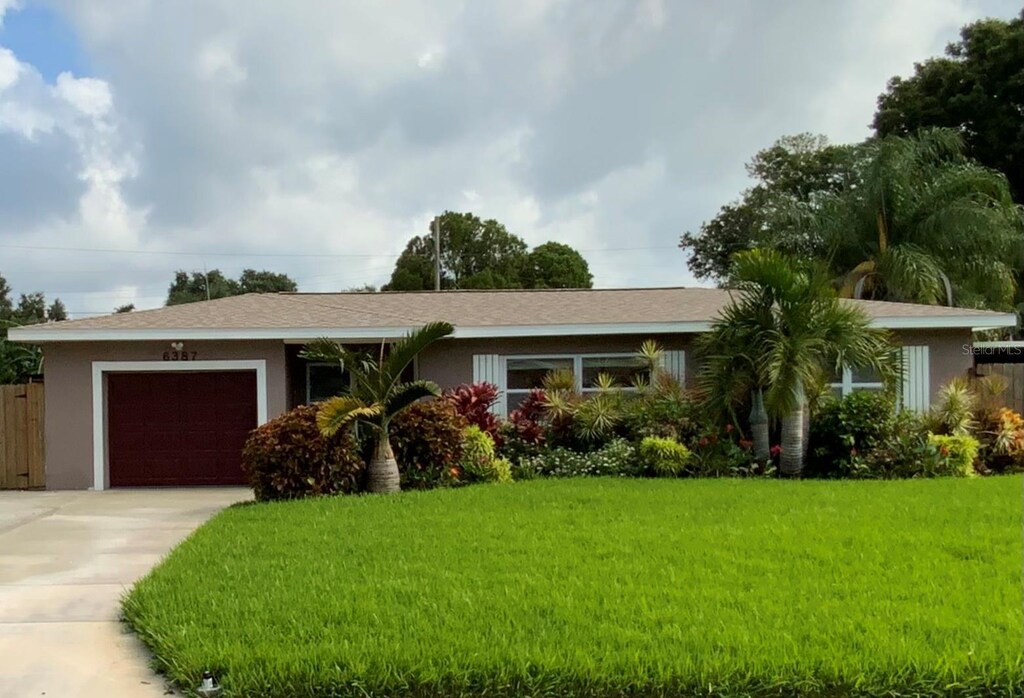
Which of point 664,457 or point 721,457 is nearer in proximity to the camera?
point 664,457

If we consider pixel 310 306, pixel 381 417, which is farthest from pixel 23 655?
pixel 310 306

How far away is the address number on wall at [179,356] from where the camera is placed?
1449 cm

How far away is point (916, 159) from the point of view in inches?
914

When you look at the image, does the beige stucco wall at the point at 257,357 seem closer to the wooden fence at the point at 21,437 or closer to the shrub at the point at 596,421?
the wooden fence at the point at 21,437

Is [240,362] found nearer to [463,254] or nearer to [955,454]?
[955,454]

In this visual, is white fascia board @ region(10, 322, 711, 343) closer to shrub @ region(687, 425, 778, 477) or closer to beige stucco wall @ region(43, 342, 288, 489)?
beige stucco wall @ region(43, 342, 288, 489)

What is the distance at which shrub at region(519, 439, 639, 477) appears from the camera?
12.9m

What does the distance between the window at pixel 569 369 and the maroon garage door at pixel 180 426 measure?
14.6ft

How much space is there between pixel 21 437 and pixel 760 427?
11967 mm

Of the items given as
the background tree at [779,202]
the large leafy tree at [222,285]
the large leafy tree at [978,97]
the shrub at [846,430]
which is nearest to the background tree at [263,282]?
the large leafy tree at [222,285]

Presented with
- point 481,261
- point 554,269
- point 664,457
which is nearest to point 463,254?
point 481,261

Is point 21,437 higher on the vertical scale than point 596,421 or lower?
lower

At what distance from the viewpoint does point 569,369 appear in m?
15.1

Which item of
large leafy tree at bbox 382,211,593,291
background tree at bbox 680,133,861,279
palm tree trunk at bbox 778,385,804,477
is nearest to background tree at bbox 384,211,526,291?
large leafy tree at bbox 382,211,593,291
